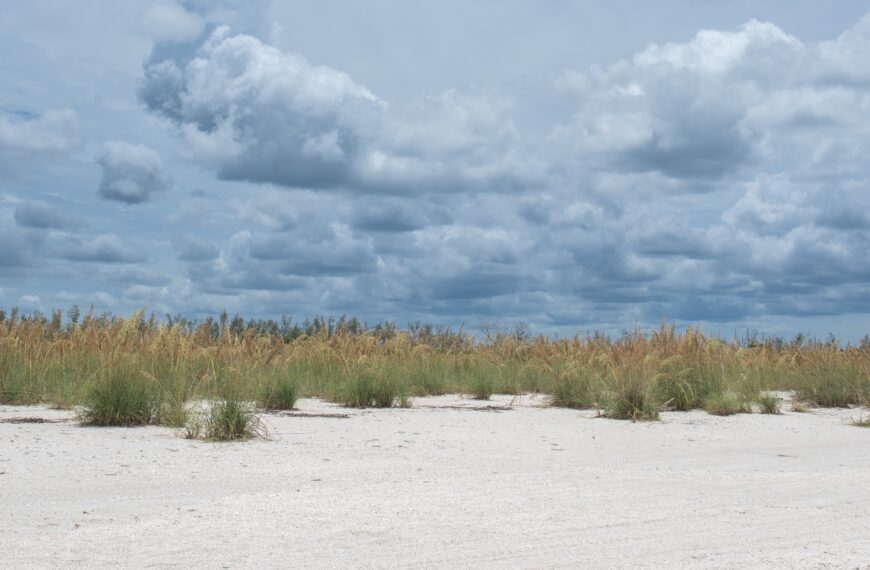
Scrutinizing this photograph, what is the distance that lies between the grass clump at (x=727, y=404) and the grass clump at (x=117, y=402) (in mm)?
8510

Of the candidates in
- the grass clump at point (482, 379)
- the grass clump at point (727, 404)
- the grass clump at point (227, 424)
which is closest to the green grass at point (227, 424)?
the grass clump at point (227, 424)

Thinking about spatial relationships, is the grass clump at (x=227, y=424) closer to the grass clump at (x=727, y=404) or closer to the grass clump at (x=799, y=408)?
Result: the grass clump at (x=727, y=404)

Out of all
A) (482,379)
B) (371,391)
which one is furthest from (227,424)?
(482,379)

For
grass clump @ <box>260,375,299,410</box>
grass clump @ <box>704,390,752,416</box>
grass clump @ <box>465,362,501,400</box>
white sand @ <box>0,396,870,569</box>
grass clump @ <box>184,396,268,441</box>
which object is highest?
grass clump @ <box>465,362,501,400</box>

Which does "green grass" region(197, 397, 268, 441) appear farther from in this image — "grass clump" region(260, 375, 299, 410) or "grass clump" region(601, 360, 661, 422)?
"grass clump" region(601, 360, 661, 422)

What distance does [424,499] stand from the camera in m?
6.47

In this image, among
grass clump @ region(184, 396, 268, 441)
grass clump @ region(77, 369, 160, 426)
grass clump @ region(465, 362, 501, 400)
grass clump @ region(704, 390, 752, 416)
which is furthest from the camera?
grass clump @ region(465, 362, 501, 400)

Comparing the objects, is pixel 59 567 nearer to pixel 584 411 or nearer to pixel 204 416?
pixel 204 416

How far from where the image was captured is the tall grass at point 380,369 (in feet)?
35.1

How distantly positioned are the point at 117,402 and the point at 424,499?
4.86m

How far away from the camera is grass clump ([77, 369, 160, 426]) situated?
9.89 m

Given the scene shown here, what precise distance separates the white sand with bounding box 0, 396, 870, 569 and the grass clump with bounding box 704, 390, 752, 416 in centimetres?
275

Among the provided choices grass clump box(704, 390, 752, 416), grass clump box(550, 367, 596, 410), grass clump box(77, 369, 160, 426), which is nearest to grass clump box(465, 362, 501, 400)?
grass clump box(550, 367, 596, 410)

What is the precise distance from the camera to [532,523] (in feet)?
18.9
